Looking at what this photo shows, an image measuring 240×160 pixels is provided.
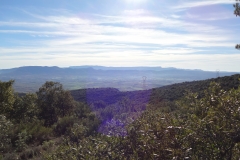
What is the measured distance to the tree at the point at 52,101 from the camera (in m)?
20.4

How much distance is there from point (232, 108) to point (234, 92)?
0.31 m

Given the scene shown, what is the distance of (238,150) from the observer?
246 cm

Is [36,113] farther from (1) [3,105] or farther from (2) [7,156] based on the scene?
(2) [7,156]

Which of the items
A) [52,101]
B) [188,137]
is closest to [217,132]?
[188,137]

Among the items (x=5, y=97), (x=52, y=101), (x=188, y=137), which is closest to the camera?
(x=188, y=137)

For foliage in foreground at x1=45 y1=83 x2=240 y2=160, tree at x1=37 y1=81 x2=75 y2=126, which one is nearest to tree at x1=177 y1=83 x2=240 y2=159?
foliage in foreground at x1=45 y1=83 x2=240 y2=160

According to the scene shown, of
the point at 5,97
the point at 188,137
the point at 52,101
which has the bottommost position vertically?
the point at 52,101

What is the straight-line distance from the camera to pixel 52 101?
20.7 m

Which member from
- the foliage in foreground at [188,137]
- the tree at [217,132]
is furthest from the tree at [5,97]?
the tree at [217,132]

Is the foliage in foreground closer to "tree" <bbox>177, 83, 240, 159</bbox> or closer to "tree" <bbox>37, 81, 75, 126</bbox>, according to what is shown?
"tree" <bbox>177, 83, 240, 159</bbox>

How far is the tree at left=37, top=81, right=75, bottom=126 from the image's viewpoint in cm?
2038

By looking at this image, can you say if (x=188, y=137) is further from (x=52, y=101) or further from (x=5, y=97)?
(x=52, y=101)

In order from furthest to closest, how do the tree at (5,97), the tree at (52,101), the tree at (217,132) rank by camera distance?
1. the tree at (52,101)
2. the tree at (5,97)
3. the tree at (217,132)

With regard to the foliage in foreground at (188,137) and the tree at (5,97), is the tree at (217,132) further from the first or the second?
the tree at (5,97)
